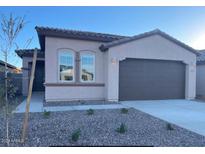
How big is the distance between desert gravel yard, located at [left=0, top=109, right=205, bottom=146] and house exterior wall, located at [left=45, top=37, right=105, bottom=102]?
13.0 feet

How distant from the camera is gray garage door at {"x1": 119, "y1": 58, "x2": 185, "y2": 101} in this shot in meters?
11.3

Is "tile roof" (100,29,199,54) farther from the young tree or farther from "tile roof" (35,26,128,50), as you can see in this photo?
the young tree

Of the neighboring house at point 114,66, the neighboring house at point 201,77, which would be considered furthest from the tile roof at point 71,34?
the neighboring house at point 201,77

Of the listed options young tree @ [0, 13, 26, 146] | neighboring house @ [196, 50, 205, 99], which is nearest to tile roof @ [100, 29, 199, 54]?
neighboring house @ [196, 50, 205, 99]

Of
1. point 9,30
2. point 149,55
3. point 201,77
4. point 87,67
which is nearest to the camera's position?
Result: point 9,30

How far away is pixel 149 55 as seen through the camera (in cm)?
1152

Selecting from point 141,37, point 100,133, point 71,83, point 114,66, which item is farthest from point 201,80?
point 100,133

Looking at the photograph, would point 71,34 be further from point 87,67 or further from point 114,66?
point 114,66

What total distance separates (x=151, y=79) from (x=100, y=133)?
25.4ft

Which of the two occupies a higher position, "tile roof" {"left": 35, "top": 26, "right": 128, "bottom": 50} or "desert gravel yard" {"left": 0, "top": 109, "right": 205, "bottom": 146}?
"tile roof" {"left": 35, "top": 26, "right": 128, "bottom": 50}

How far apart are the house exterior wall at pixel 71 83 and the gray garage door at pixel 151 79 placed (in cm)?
140

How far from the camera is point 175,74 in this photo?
12.5 meters

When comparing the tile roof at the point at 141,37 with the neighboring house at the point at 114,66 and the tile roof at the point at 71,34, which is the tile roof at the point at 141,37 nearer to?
the neighboring house at the point at 114,66
